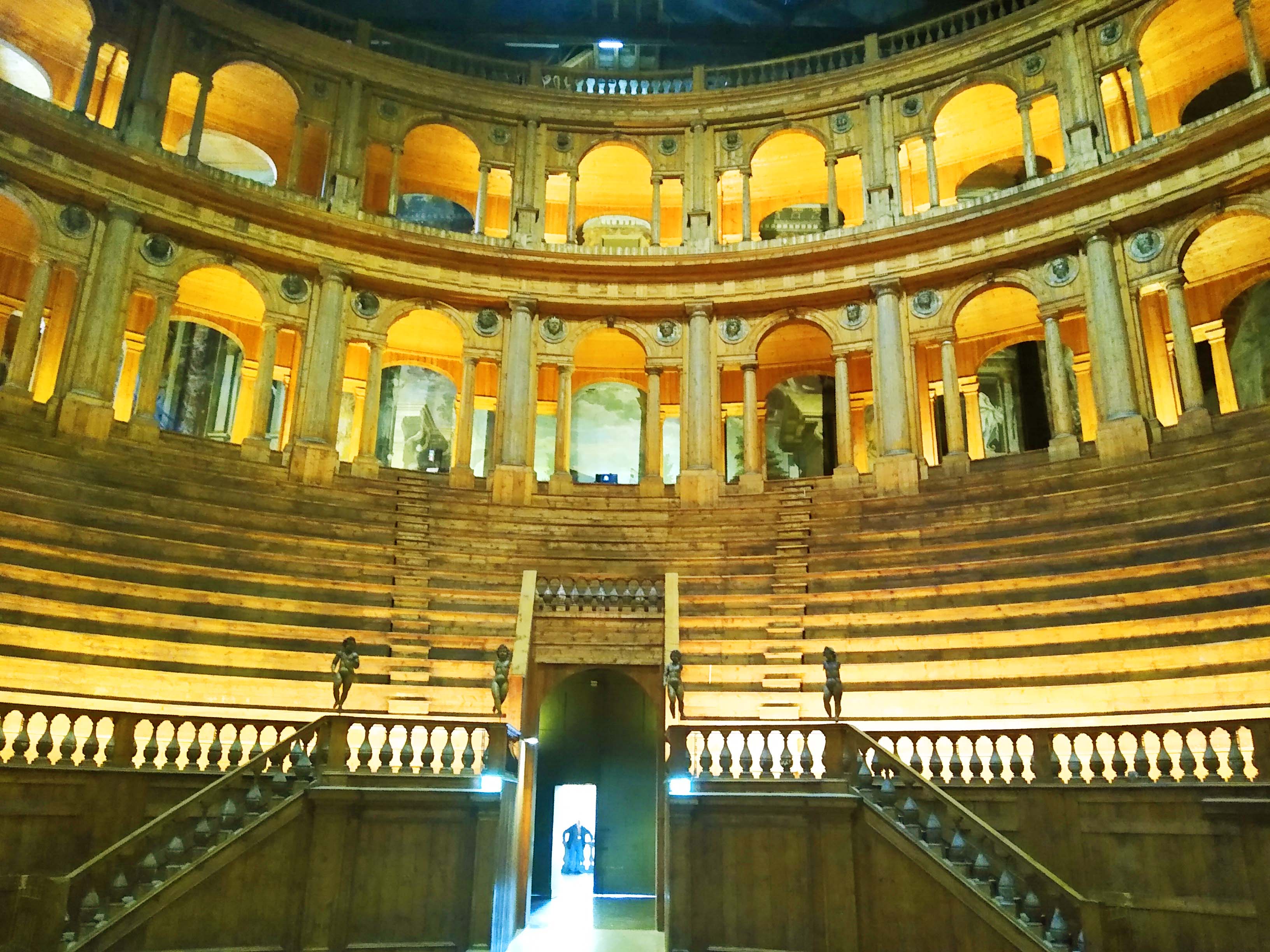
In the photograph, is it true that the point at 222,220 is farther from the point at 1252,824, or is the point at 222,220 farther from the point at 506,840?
the point at 1252,824

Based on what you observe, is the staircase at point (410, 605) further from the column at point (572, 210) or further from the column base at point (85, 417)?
the column at point (572, 210)

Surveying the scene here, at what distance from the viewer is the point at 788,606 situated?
1681 cm

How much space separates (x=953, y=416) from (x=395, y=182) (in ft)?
46.5

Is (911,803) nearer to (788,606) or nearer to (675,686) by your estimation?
(675,686)

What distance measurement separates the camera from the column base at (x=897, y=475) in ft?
69.2

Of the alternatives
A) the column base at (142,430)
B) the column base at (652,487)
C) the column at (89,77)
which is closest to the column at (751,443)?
the column base at (652,487)

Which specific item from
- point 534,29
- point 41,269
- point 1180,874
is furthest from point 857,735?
point 534,29

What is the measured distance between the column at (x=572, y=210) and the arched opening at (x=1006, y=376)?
9432 millimetres

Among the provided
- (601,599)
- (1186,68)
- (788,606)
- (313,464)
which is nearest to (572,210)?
(313,464)

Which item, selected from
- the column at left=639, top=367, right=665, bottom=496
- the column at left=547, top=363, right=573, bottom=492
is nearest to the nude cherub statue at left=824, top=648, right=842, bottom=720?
the column at left=639, top=367, right=665, bottom=496

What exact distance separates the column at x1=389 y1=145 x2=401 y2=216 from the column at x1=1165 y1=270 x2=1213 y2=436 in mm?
16983

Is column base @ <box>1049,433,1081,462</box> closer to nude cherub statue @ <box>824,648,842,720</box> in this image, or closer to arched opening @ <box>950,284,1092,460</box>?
arched opening @ <box>950,284,1092,460</box>

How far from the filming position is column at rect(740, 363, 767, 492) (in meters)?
22.5

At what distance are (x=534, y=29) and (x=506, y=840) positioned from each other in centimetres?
2195
